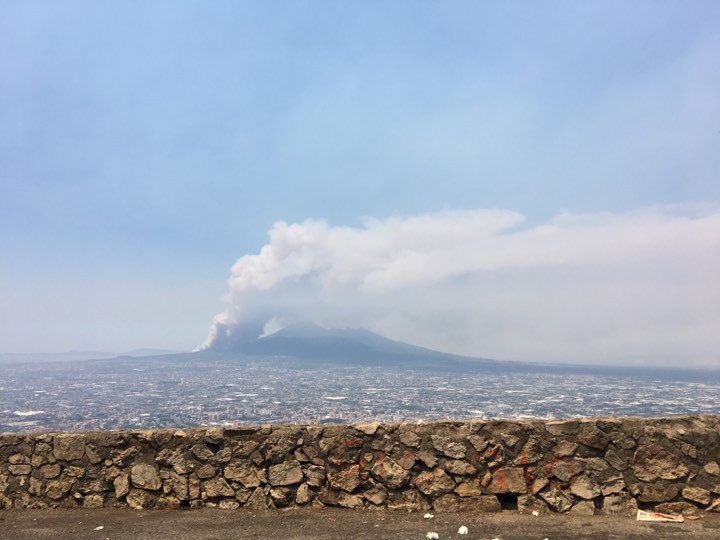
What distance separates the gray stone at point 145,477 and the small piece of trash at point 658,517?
20.8ft

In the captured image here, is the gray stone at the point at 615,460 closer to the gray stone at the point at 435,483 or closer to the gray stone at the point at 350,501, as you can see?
the gray stone at the point at 435,483

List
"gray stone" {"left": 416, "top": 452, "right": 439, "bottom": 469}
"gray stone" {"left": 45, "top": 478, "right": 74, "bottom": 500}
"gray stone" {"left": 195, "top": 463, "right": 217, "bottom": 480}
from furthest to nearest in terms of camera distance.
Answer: "gray stone" {"left": 45, "top": 478, "right": 74, "bottom": 500} < "gray stone" {"left": 195, "top": 463, "right": 217, "bottom": 480} < "gray stone" {"left": 416, "top": 452, "right": 439, "bottom": 469}

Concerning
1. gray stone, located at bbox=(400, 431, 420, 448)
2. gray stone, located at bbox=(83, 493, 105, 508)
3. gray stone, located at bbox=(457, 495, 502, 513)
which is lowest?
gray stone, located at bbox=(83, 493, 105, 508)

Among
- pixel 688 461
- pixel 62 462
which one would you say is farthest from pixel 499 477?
pixel 62 462

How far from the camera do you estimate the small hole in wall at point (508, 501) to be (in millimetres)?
6402

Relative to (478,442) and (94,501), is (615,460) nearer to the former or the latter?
(478,442)

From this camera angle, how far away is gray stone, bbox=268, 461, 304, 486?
677 centimetres

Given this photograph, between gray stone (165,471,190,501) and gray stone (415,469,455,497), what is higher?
gray stone (415,469,455,497)

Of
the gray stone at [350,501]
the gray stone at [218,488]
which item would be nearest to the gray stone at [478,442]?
the gray stone at [350,501]

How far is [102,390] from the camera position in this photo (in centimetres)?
8400

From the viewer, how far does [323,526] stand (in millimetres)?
6113

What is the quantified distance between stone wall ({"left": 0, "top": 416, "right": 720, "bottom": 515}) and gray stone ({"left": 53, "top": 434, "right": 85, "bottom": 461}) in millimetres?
15

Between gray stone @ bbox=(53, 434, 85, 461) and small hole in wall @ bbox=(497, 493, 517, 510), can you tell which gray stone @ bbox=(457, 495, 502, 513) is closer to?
small hole in wall @ bbox=(497, 493, 517, 510)

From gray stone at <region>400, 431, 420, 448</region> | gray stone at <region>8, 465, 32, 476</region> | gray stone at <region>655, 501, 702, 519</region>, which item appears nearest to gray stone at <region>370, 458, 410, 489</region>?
gray stone at <region>400, 431, 420, 448</region>
